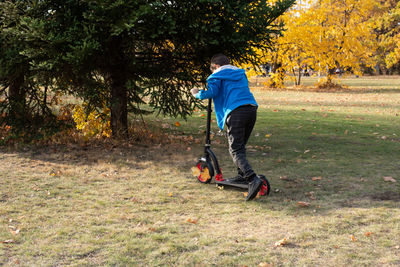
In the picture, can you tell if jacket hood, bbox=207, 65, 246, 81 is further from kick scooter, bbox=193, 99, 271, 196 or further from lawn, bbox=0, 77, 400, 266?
lawn, bbox=0, 77, 400, 266

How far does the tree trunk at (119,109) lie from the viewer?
8.06 m

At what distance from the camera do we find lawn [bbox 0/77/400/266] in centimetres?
363

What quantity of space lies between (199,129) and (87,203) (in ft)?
18.7

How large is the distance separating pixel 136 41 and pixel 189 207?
3844 mm

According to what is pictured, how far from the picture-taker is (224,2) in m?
6.78

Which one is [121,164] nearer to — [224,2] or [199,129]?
[224,2]

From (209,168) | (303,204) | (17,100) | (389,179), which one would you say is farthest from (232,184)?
(17,100)

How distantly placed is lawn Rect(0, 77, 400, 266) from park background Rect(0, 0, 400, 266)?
0.06 ft

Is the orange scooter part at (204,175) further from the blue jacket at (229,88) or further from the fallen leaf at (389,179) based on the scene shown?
the fallen leaf at (389,179)

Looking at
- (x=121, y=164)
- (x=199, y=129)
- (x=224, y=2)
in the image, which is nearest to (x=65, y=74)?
(x=121, y=164)

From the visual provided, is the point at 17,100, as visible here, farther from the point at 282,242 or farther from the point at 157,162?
the point at 282,242

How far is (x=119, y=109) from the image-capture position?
8.23 m

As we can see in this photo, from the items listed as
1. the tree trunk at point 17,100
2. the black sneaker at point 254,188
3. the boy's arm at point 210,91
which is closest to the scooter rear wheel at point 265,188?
the black sneaker at point 254,188

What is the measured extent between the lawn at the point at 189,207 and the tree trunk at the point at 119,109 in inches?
15.4
